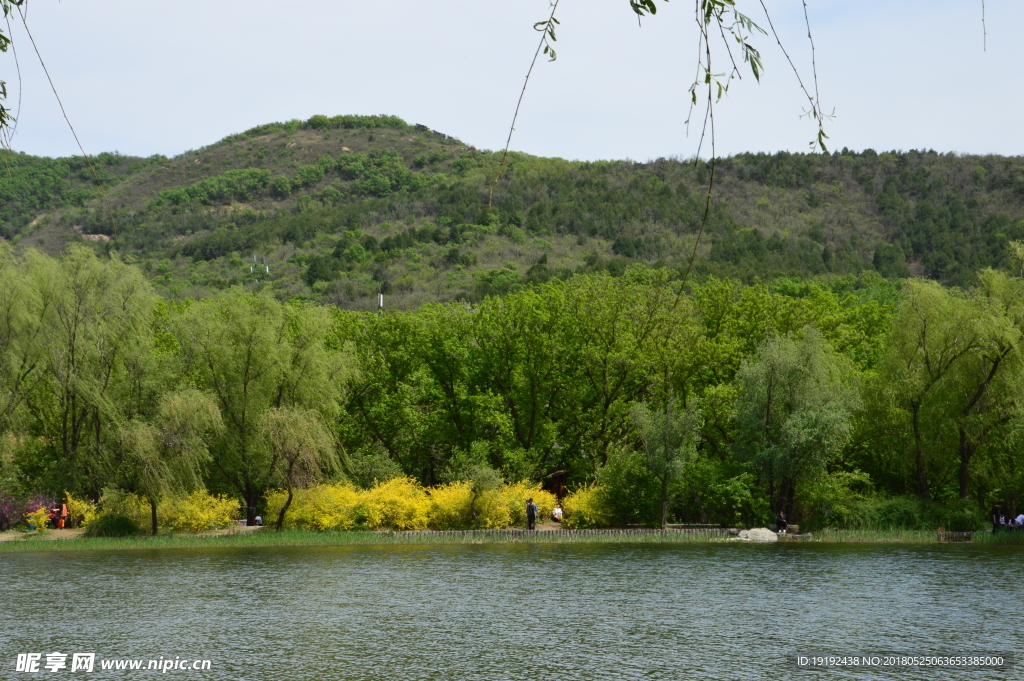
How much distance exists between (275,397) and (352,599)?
20.0 metres

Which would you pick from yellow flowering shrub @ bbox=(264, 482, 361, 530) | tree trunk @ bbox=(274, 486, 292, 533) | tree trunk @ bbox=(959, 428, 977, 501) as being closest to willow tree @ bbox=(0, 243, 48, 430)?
tree trunk @ bbox=(274, 486, 292, 533)

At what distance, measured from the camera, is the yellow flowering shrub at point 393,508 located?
1606 inches

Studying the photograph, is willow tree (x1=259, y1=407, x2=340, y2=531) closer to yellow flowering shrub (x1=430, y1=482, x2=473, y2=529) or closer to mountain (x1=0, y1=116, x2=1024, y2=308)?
yellow flowering shrub (x1=430, y1=482, x2=473, y2=529)

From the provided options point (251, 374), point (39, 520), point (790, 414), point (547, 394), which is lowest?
point (39, 520)

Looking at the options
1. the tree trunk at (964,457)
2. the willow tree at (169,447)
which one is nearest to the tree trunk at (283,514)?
the willow tree at (169,447)

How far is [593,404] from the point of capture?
159ft

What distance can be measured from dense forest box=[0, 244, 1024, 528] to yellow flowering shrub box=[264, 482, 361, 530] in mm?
807

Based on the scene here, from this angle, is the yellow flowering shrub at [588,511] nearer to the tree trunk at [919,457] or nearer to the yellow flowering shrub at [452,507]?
the yellow flowering shrub at [452,507]

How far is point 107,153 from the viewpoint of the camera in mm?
199000

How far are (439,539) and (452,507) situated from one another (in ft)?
9.66

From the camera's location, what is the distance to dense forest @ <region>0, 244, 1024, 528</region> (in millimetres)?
39406

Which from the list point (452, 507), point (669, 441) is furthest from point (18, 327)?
point (669, 441)

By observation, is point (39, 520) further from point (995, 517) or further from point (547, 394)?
point (995, 517)

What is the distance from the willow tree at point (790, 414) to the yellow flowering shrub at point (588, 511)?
20.7ft
